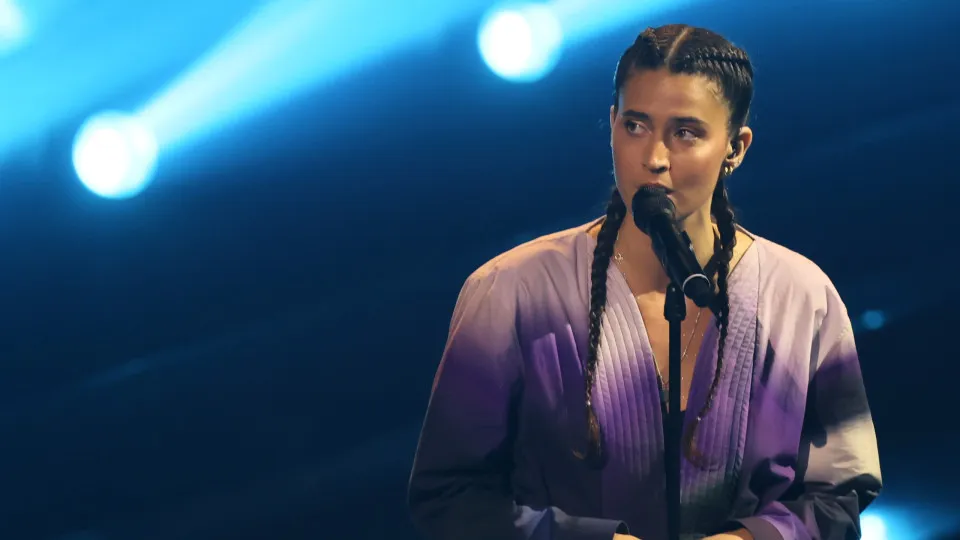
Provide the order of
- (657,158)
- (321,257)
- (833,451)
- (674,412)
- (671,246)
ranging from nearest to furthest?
(671,246) → (674,412) → (657,158) → (833,451) → (321,257)

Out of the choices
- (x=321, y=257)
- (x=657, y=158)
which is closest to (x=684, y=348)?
(x=657, y=158)

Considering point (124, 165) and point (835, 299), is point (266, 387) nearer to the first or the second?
point (124, 165)

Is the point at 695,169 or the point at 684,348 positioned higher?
the point at 695,169

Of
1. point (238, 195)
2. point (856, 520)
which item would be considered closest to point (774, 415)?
point (856, 520)

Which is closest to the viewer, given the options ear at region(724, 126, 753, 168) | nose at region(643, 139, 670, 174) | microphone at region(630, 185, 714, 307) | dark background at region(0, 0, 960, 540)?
microphone at region(630, 185, 714, 307)

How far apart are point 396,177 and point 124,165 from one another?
1.64 ft

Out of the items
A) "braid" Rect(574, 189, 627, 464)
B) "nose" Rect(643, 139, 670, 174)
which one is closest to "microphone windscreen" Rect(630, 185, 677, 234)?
"nose" Rect(643, 139, 670, 174)

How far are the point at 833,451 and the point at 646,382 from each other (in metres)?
0.32

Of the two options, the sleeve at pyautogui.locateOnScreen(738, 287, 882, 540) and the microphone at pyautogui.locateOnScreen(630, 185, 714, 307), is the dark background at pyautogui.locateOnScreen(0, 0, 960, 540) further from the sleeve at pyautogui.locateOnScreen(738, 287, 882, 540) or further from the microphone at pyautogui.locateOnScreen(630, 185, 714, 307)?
the microphone at pyautogui.locateOnScreen(630, 185, 714, 307)

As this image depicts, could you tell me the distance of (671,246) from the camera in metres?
1.32

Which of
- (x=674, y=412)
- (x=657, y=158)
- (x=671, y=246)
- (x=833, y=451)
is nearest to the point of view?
(x=671, y=246)

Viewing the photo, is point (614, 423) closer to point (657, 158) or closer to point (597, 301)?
point (597, 301)

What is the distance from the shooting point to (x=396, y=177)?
7.10 ft

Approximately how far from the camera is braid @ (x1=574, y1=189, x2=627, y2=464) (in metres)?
1.67
